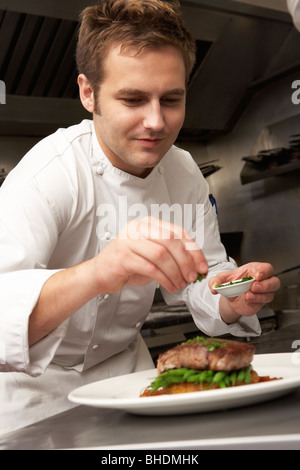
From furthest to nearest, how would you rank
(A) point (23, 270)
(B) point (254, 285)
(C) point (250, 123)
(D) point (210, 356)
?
(C) point (250, 123), (B) point (254, 285), (A) point (23, 270), (D) point (210, 356)

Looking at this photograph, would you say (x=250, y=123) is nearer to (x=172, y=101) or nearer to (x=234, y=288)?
(x=172, y=101)

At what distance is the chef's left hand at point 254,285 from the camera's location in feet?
4.20

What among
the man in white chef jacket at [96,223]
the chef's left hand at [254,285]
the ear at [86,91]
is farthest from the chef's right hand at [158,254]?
the ear at [86,91]

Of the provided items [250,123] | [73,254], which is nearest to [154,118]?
[73,254]

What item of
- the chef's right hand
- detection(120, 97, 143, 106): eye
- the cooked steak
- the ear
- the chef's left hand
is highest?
the ear

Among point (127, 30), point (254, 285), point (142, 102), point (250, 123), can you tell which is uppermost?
point (250, 123)

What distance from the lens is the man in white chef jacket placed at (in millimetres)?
1061

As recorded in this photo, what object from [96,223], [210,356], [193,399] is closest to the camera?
[193,399]

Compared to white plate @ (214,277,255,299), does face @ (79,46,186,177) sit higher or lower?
higher

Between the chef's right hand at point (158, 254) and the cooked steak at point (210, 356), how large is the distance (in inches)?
4.1

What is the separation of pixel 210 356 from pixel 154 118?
0.63m

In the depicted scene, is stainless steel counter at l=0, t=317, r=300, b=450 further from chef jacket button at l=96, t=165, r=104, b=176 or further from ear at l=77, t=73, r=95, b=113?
ear at l=77, t=73, r=95, b=113

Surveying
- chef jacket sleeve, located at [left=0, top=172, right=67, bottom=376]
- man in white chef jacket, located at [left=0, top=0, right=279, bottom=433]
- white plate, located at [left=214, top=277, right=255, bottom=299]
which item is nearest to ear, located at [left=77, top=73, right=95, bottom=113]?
man in white chef jacket, located at [left=0, top=0, right=279, bottom=433]

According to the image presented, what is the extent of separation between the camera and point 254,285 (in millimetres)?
1272
